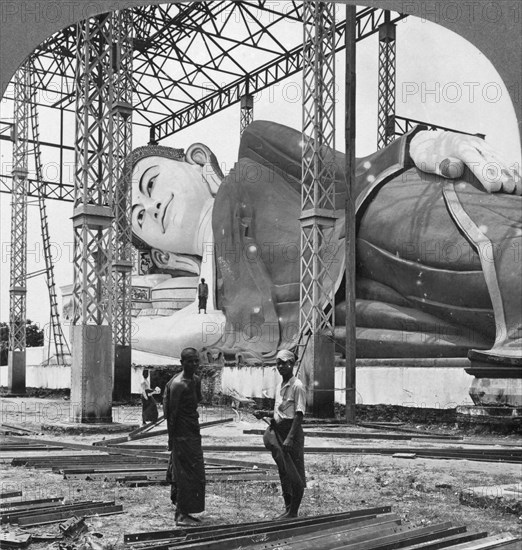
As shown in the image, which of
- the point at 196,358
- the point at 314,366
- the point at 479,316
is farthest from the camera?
the point at 479,316

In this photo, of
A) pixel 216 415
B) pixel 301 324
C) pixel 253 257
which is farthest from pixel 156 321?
pixel 301 324

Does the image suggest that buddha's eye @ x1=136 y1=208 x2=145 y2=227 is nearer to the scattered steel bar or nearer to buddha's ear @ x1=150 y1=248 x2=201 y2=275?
buddha's ear @ x1=150 y1=248 x2=201 y2=275

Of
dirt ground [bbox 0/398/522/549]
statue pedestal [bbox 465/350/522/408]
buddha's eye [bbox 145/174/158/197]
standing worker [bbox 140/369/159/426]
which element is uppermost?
buddha's eye [bbox 145/174/158/197]

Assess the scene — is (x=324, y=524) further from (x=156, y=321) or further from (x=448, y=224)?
(x=156, y=321)

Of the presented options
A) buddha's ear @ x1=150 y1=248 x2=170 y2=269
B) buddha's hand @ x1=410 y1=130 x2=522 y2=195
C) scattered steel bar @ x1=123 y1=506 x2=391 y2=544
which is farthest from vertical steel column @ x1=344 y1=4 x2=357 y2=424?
buddha's ear @ x1=150 y1=248 x2=170 y2=269

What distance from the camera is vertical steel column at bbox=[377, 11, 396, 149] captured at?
22891 millimetres

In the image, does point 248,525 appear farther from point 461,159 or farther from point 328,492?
point 461,159

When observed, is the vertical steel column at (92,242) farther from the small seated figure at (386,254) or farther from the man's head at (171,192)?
the man's head at (171,192)

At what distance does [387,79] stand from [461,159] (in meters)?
7.46

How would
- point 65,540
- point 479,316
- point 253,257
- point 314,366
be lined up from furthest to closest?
point 253,257 → point 479,316 → point 314,366 → point 65,540

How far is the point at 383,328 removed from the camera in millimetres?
17375

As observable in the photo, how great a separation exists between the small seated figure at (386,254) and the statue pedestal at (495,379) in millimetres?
210

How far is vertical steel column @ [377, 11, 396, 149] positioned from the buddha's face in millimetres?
7123

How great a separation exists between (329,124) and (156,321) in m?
11.4
